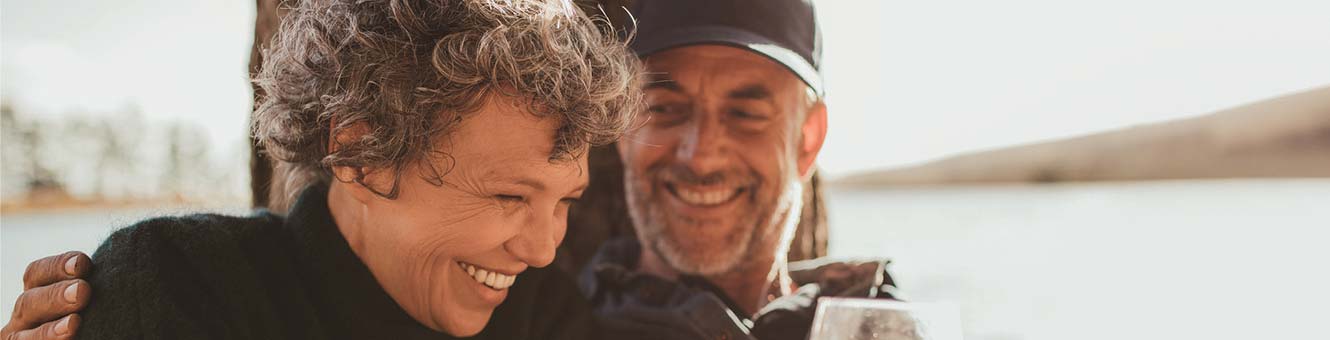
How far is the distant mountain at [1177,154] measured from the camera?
111 centimetres

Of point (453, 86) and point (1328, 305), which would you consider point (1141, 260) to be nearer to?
point (1328, 305)

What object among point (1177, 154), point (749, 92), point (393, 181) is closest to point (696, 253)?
point (749, 92)

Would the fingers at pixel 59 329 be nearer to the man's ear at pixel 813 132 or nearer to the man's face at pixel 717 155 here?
the man's face at pixel 717 155

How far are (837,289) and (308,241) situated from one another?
93 cm

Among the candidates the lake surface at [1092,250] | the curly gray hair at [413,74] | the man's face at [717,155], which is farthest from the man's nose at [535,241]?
the lake surface at [1092,250]

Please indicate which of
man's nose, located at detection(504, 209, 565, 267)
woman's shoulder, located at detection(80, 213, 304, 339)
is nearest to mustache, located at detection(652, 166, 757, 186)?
man's nose, located at detection(504, 209, 565, 267)

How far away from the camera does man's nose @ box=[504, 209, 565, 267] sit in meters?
0.98

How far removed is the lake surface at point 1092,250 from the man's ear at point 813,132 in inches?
6.7

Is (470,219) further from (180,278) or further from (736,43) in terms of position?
(736,43)

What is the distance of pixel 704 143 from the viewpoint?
1.25 meters

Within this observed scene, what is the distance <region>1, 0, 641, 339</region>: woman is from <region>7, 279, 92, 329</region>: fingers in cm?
2

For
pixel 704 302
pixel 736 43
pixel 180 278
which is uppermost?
pixel 736 43

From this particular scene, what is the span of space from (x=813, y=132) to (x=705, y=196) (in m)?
0.25

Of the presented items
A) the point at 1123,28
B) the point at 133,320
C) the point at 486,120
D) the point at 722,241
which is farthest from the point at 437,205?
the point at 1123,28
